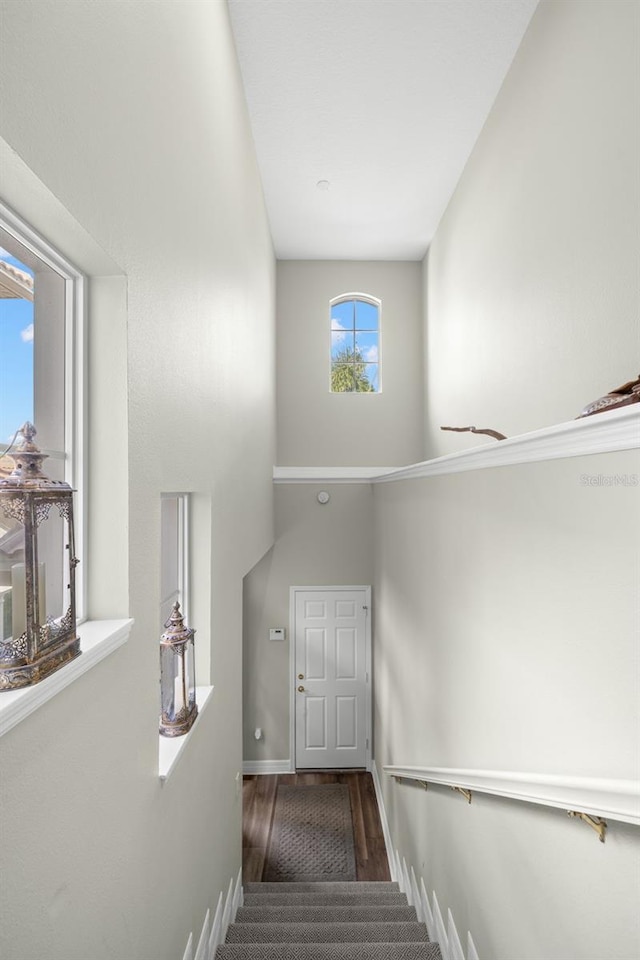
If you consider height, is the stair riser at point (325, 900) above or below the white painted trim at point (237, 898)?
below

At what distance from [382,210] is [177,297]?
3.82 meters

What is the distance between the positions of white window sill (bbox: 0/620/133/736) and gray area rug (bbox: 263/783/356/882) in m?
4.24

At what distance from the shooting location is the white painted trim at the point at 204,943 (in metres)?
2.08

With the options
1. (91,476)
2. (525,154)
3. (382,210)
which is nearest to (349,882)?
→ (91,476)

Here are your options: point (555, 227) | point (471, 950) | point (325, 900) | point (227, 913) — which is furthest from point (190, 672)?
point (325, 900)

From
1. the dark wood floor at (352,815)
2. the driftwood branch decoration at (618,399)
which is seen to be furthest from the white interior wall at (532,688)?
the dark wood floor at (352,815)

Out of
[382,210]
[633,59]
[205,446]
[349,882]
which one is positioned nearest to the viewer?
[633,59]

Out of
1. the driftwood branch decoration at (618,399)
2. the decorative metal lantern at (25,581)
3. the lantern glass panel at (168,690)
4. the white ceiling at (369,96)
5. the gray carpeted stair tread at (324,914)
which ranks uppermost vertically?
the white ceiling at (369,96)

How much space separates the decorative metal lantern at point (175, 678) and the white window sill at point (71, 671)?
572 millimetres

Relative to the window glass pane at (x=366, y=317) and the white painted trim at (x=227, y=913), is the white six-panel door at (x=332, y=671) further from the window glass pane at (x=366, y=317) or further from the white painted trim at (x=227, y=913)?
the window glass pane at (x=366, y=317)

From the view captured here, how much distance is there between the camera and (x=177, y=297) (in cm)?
171

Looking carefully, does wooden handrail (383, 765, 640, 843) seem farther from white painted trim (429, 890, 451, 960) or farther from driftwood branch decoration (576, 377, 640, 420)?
white painted trim (429, 890, 451, 960)

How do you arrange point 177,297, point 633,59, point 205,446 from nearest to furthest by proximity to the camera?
point 177,297
point 633,59
point 205,446

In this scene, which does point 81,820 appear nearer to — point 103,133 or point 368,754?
point 103,133
